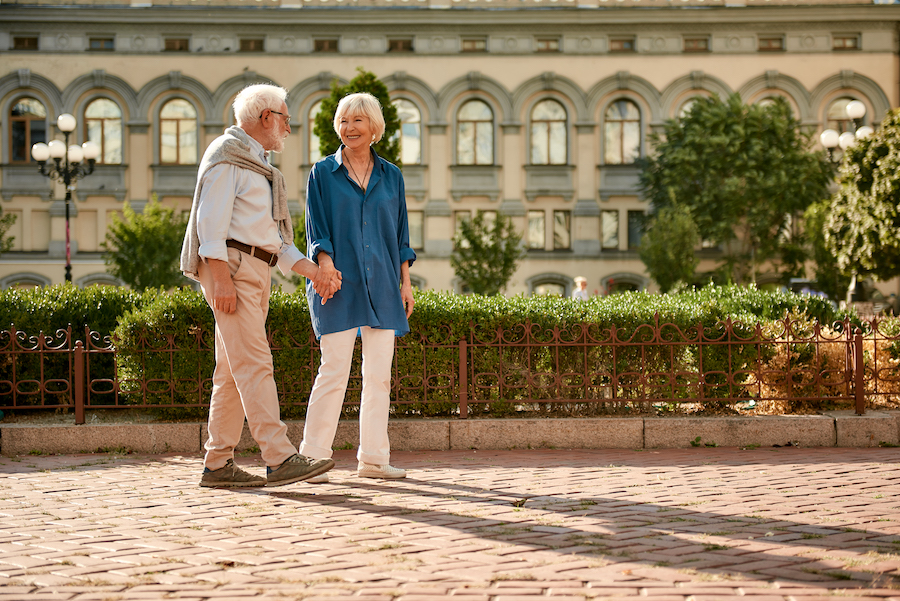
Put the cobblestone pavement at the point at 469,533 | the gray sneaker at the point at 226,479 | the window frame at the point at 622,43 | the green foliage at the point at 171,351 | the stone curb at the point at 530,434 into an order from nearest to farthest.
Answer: the cobblestone pavement at the point at 469,533
the gray sneaker at the point at 226,479
the stone curb at the point at 530,434
the green foliage at the point at 171,351
the window frame at the point at 622,43

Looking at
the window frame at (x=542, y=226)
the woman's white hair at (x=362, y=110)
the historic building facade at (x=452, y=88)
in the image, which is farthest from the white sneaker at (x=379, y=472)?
the window frame at (x=542, y=226)

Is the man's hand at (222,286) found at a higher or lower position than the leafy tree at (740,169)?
lower

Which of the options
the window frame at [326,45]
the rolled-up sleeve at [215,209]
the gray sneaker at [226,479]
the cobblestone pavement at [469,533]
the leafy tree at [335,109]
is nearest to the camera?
the cobblestone pavement at [469,533]

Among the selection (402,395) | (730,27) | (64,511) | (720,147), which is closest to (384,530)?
(64,511)

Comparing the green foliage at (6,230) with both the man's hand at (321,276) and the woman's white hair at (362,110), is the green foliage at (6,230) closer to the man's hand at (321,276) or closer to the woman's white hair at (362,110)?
the woman's white hair at (362,110)

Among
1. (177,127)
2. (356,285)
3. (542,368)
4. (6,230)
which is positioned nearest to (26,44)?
(177,127)

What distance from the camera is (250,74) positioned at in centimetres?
3081

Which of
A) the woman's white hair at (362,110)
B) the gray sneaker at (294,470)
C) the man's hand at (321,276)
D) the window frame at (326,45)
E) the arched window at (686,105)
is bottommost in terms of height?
the gray sneaker at (294,470)

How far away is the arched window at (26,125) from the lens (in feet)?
101

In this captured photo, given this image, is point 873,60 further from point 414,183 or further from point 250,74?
point 250,74

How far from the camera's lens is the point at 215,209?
15.3 feet

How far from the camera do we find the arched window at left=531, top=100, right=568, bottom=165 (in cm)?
3134

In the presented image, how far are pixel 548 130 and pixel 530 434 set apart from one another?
2609cm

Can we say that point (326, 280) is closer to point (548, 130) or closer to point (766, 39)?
point (548, 130)
